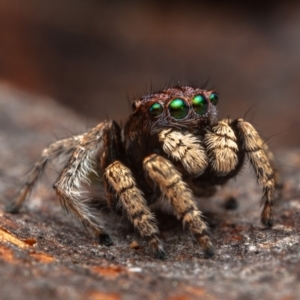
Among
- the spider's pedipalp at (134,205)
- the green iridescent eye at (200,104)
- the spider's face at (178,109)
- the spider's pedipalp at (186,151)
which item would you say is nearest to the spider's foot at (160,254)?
the spider's pedipalp at (134,205)

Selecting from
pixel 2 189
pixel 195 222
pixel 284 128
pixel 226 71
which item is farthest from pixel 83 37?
pixel 195 222

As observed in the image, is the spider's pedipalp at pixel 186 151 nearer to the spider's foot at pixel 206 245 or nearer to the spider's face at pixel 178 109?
the spider's face at pixel 178 109

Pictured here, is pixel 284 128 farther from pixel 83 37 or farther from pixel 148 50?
pixel 83 37

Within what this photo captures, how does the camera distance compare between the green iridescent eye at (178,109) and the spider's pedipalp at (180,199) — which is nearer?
the spider's pedipalp at (180,199)

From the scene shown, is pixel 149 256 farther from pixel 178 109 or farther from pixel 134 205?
pixel 178 109

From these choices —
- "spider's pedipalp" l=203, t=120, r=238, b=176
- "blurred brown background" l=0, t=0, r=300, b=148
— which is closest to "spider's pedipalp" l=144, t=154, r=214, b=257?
"spider's pedipalp" l=203, t=120, r=238, b=176

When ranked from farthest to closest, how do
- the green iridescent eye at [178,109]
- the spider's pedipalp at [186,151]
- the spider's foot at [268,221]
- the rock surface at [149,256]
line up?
the spider's foot at [268,221]
the green iridescent eye at [178,109]
the spider's pedipalp at [186,151]
the rock surface at [149,256]

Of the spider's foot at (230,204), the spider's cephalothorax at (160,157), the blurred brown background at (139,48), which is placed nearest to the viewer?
the spider's cephalothorax at (160,157)
